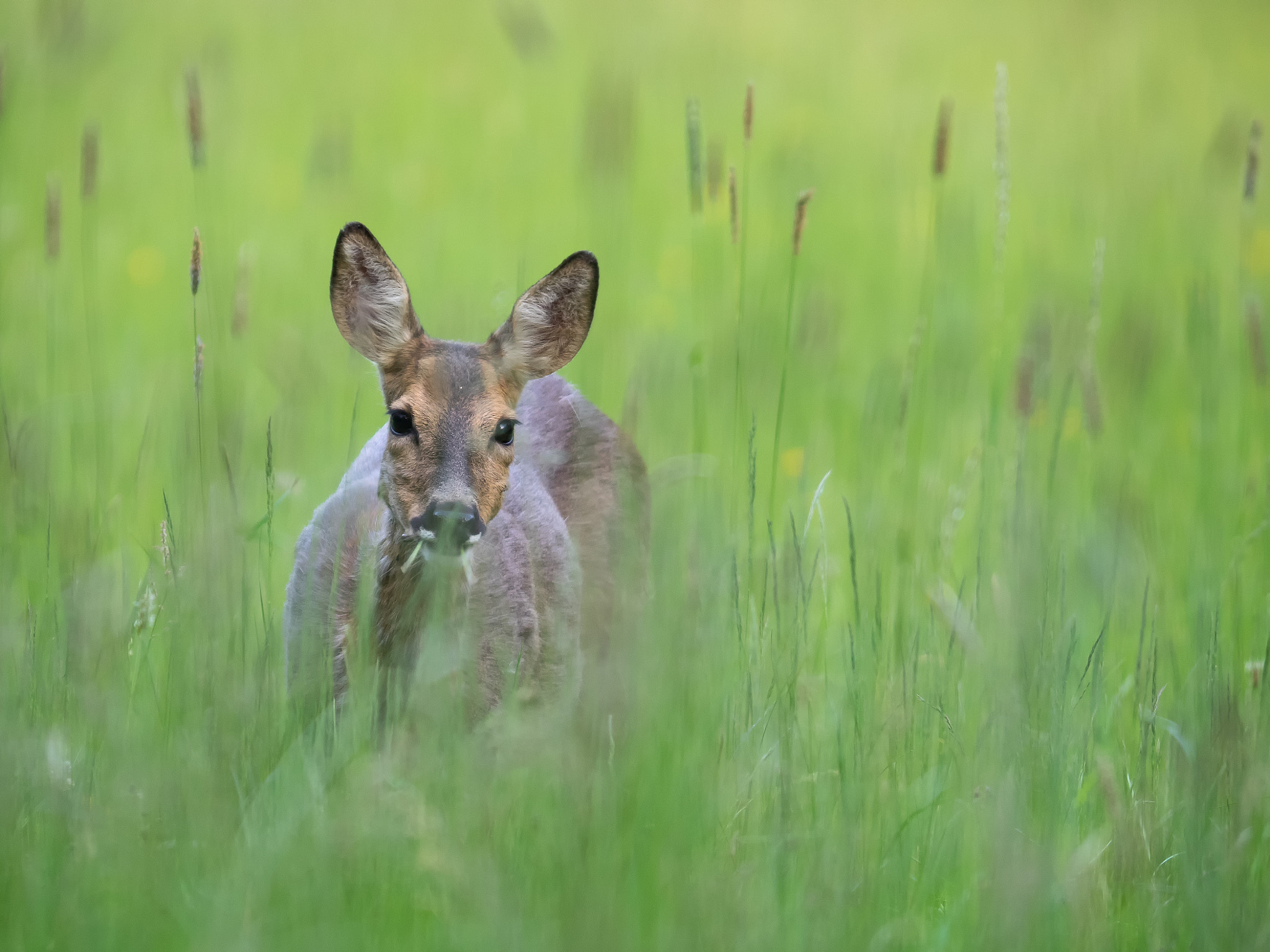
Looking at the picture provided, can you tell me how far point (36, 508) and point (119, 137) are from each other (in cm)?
617

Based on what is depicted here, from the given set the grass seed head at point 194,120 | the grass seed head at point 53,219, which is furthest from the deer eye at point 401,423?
the grass seed head at point 53,219

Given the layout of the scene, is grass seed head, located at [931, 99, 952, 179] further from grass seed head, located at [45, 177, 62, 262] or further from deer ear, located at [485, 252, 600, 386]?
grass seed head, located at [45, 177, 62, 262]

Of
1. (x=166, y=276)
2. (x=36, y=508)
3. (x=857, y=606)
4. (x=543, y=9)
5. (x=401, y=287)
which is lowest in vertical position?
(x=857, y=606)

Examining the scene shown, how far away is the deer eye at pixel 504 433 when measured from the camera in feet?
12.9

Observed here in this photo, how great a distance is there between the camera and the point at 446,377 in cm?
396

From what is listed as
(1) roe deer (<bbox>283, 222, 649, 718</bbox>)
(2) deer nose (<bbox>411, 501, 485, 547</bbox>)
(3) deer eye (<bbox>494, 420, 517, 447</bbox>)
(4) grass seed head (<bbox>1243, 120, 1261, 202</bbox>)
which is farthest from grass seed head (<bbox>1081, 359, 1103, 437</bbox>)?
(2) deer nose (<bbox>411, 501, 485, 547</bbox>)

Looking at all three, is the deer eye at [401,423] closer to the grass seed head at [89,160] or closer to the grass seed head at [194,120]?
the grass seed head at [194,120]

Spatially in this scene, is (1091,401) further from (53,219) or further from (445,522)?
(53,219)

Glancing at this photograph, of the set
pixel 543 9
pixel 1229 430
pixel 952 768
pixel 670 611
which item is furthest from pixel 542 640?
pixel 543 9

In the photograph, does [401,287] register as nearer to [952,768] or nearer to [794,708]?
[794,708]

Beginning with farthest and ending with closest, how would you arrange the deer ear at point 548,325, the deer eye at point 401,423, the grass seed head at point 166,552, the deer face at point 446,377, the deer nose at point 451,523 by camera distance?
the deer ear at point 548,325, the deer eye at point 401,423, the deer face at point 446,377, the deer nose at point 451,523, the grass seed head at point 166,552

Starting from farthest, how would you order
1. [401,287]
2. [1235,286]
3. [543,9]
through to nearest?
[543,9]
[1235,286]
[401,287]

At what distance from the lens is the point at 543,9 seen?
1280cm

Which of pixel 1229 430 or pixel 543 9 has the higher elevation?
pixel 543 9
